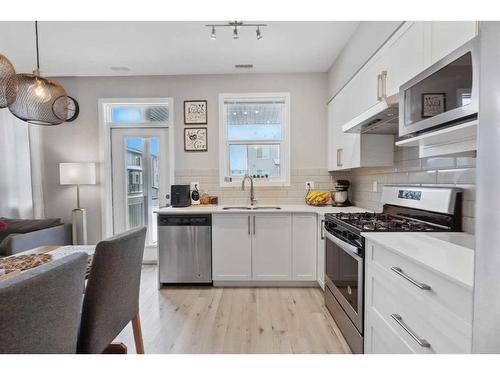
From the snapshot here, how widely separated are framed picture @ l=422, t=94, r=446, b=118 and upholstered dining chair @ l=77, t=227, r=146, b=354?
5.13ft

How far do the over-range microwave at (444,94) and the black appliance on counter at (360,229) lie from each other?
60 centimetres

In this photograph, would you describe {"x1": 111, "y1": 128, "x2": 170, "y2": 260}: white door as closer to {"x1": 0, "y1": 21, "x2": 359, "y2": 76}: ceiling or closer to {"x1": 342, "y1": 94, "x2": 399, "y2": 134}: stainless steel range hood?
{"x1": 0, "y1": 21, "x2": 359, "y2": 76}: ceiling

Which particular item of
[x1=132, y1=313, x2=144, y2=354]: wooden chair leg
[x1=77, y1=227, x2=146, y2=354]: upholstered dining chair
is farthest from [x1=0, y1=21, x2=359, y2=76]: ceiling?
[x1=132, y1=313, x2=144, y2=354]: wooden chair leg

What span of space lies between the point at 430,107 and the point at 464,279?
753mm

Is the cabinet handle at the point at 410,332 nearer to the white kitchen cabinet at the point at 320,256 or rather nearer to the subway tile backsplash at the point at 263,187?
the white kitchen cabinet at the point at 320,256

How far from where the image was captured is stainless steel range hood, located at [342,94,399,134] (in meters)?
1.58

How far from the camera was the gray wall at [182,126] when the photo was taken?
346 centimetres

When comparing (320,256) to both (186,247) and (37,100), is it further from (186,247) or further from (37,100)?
(37,100)

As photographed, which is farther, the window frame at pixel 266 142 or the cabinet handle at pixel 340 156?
the window frame at pixel 266 142

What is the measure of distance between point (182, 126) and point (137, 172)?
929 millimetres

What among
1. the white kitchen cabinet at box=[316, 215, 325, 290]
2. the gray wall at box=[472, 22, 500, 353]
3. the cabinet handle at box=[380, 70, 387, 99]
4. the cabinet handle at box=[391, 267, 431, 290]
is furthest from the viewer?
the white kitchen cabinet at box=[316, 215, 325, 290]

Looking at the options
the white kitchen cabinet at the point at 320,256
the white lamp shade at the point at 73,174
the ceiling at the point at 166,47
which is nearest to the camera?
the ceiling at the point at 166,47

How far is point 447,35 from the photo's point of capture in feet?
3.94

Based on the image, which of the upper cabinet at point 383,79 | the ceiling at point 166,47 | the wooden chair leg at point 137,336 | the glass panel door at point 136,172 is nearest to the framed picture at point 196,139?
the glass panel door at point 136,172
